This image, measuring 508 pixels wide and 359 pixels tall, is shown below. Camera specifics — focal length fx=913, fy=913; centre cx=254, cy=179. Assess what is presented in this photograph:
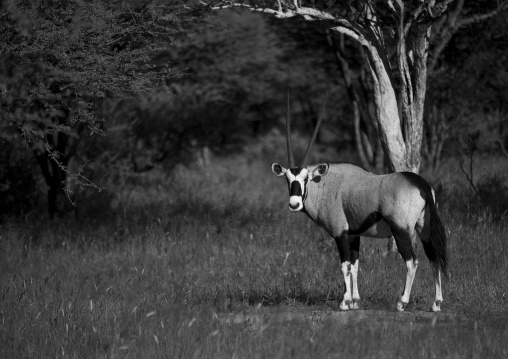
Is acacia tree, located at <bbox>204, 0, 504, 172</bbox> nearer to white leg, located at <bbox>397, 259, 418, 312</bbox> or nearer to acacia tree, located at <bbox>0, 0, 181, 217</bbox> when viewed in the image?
acacia tree, located at <bbox>0, 0, 181, 217</bbox>

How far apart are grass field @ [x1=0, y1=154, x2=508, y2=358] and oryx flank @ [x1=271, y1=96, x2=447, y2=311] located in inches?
16.9

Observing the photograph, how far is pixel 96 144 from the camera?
14.9 meters

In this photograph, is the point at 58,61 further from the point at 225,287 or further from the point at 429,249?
the point at 429,249

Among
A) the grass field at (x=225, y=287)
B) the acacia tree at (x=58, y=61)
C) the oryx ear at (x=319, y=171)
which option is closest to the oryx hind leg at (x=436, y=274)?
the grass field at (x=225, y=287)

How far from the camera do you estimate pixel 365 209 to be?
773cm

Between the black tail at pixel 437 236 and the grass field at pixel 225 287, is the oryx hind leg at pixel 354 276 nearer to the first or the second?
the grass field at pixel 225 287

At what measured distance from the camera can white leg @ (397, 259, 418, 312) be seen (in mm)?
7599

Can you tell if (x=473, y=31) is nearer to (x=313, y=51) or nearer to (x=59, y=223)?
(x=313, y=51)

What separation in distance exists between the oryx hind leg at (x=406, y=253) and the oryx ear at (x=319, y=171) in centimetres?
86

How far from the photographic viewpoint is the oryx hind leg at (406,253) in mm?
7465

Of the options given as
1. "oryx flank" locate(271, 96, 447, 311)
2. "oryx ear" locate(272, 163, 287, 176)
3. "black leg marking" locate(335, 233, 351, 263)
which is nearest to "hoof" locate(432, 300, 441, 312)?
"oryx flank" locate(271, 96, 447, 311)

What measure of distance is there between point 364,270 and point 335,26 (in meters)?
2.86

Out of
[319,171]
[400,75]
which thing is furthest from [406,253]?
[400,75]

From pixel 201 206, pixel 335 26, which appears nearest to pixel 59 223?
pixel 201 206
